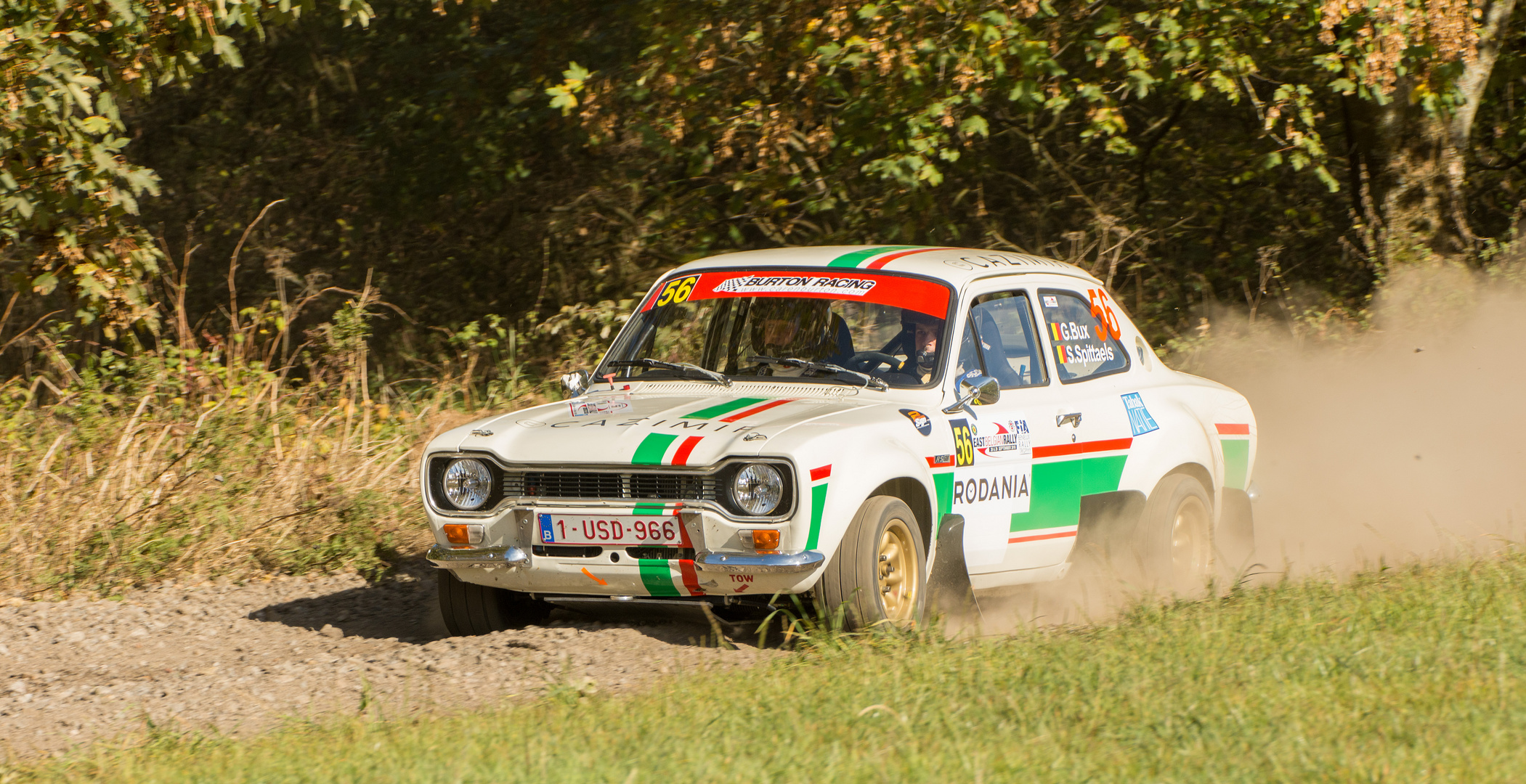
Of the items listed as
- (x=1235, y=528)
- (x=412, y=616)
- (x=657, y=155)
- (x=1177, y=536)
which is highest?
(x=657, y=155)

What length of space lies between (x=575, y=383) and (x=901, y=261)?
1.61m

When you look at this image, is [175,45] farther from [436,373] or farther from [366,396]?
[436,373]

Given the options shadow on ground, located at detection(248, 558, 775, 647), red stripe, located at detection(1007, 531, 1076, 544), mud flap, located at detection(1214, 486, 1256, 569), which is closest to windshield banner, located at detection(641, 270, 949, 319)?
red stripe, located at detection(1007, 531, 1076, 544)

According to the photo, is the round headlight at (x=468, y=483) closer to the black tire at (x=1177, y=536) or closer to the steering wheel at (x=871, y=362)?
the steering wheel at (x=871, y=362)

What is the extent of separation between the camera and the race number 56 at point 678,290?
7.26 meters

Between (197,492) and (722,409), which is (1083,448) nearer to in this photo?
(722,409)

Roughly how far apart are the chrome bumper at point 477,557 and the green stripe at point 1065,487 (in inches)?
87.7

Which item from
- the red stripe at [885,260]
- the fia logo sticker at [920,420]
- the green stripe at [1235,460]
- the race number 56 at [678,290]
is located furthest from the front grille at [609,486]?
the green stripe at [1235,460]

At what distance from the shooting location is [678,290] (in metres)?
7.30

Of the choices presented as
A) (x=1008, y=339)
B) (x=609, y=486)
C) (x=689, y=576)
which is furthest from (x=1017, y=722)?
(x=1008, y=339)

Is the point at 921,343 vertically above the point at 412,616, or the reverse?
the point at 921,343

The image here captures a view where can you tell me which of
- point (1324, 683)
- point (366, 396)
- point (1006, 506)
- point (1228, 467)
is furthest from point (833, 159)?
point (1324, 683)

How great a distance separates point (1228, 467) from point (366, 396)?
219 inches

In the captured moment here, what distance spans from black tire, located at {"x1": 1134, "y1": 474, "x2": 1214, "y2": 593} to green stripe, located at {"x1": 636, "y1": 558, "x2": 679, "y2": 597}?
7.96 ft
